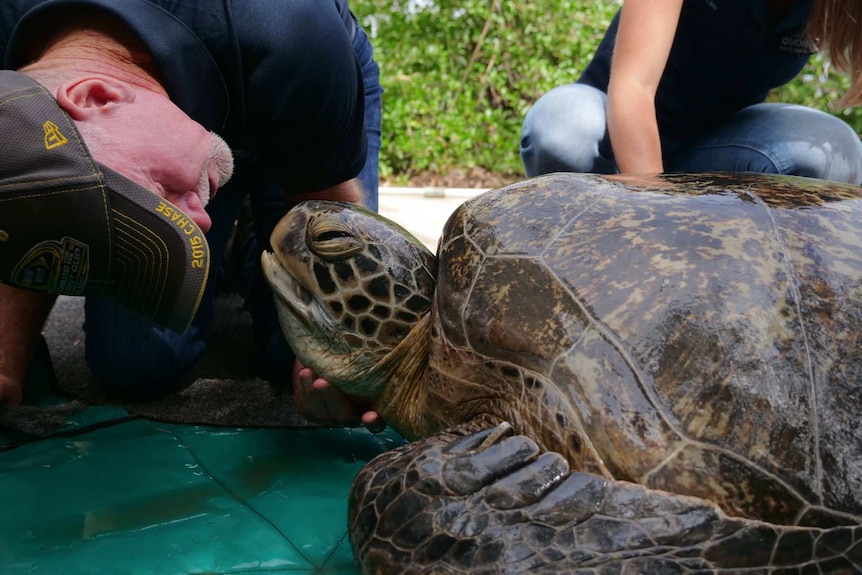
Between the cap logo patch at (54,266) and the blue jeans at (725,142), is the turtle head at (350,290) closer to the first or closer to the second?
the cap logo patch at (54,266)

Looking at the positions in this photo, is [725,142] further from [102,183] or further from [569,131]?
[102,183]

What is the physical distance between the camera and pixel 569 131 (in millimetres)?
2059

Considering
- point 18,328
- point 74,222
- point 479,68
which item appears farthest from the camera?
point 479,68

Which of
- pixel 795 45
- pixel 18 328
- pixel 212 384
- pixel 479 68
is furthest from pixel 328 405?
pixel 479 68

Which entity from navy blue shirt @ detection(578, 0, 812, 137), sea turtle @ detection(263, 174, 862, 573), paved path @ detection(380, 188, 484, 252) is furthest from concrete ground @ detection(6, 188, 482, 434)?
navy blue shirt @ detection(578, 0, 812, 137)

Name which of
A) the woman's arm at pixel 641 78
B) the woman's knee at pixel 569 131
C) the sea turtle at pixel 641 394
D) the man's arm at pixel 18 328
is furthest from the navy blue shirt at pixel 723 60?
the man's arm at pixel 18 328

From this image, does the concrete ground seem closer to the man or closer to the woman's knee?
the man

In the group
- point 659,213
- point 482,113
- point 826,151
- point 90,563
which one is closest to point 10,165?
point 90,563

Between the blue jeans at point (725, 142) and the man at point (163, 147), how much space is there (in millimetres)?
Answer: 546

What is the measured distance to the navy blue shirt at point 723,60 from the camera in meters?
1.72

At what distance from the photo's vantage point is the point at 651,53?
59.7 inches

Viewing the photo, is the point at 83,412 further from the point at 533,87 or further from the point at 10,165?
the point at 533,87

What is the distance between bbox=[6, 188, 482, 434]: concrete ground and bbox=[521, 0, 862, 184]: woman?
94cm

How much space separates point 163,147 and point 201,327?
0.81 meters
